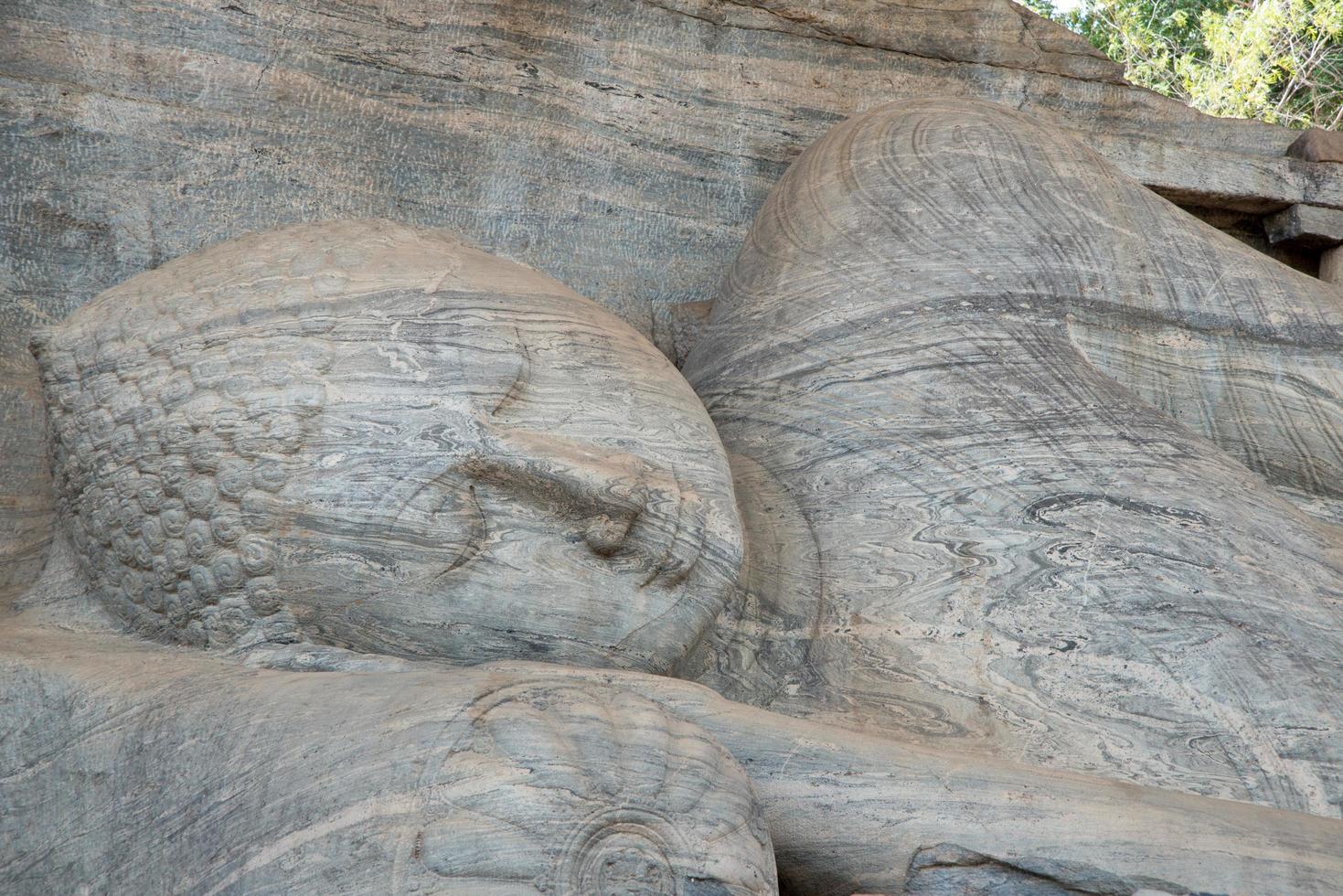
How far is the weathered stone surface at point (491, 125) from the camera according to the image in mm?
2939

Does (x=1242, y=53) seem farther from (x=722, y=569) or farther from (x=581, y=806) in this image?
(x=581, y=806)

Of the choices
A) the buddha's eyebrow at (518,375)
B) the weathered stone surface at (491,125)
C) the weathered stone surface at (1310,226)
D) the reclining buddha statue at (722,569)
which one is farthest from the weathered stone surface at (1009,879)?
the weathered stone surface at (1310,226)

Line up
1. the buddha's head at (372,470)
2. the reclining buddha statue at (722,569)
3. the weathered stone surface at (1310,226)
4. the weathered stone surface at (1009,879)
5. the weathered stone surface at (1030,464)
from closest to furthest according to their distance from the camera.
Answer: the reclining buddha statue at (722,569) → the weathered stone surface at (1009,879) → the buddha's head at (372,470) → the weathered stone surface at (1030,464) → the weathered stone surface at (1310,226)

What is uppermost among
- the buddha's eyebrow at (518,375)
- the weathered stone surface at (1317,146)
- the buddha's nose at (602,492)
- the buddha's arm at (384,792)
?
the weathered stone surface at (1317,146)

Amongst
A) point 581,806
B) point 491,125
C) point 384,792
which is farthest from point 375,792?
point 491,125

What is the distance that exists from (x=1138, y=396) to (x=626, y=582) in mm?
1087

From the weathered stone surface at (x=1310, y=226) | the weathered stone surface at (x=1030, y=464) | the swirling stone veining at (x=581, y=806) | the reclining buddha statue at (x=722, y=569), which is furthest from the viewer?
the weathered stone surface at (x=1310, y=226)

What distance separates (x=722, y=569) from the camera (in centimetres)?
213

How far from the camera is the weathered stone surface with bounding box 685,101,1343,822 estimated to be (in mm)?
2160

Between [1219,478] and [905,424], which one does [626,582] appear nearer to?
[905,424]

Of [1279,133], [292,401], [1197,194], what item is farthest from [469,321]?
[1279,133]

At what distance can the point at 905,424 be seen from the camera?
2416mm

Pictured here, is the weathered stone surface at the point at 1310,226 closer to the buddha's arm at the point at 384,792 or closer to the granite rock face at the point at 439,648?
the granite rock face at the point at 439,648

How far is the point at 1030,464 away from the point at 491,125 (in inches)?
66.7
